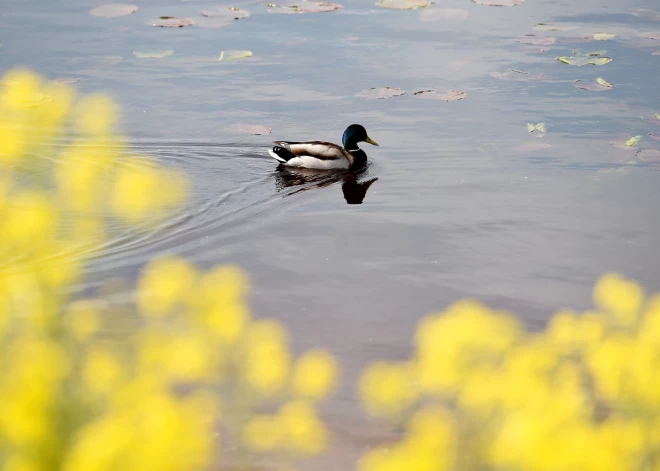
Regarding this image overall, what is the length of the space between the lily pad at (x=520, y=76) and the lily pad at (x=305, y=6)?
3.09 m

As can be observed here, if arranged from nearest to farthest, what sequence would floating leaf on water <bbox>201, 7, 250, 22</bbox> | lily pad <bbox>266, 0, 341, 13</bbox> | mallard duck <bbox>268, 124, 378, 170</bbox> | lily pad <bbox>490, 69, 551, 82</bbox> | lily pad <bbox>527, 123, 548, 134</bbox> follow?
mallard duck <bbox>268, 124, 378, 170</bbox> < lily pad <bbox>527, 123, 548, 134</bbox> < lily pad <bbox>490, 69, 551, 82</bbox> < floating leaf on water <bbox>201, 7, 250, 22</bbox> < lily pad <bbox>266, 0, 341, 13</bbox>

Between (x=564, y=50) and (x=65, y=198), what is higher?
(x=65, y=198)

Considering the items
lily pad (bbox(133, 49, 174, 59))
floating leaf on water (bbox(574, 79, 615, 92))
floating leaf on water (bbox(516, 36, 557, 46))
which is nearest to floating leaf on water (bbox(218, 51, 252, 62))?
lily pad (bbox(133, 49, 174, 59))

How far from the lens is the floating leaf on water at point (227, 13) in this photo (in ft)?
39.7

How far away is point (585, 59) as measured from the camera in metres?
10.7

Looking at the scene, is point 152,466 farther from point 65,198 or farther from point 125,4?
point 125,4

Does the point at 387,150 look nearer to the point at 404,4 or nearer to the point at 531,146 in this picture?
the point at 531,146

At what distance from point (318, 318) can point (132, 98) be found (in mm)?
5211

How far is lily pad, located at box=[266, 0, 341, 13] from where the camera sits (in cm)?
1245

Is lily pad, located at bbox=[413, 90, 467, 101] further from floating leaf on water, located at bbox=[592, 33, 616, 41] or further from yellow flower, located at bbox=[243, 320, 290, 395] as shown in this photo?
yellow flower, located at bbox=[243, 320, 290, 395]

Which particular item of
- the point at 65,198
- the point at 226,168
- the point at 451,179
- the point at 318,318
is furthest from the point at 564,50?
the point at 65,198

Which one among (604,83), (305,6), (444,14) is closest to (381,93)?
(604,83)

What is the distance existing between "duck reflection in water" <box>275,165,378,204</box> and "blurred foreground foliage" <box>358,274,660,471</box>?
243 inches

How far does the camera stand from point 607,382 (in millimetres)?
1414
